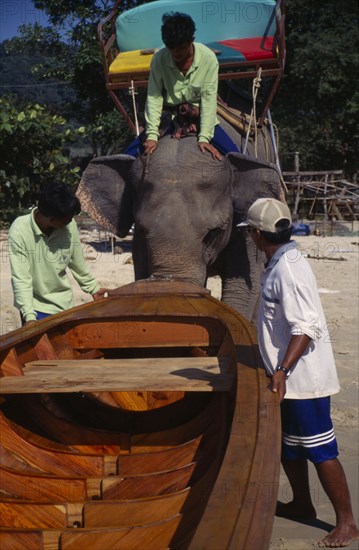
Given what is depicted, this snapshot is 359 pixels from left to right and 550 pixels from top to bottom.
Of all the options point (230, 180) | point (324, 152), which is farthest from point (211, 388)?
point (324, 152)

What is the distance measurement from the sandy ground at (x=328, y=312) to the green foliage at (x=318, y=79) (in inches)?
155

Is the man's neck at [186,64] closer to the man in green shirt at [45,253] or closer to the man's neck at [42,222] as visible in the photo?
the man in green shirt at [45,253]

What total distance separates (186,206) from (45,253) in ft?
4.19

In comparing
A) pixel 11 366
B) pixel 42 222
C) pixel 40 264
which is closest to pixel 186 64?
pixel 42 222

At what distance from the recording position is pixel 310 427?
3.74 metres

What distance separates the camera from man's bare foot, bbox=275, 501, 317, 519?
4148 mm

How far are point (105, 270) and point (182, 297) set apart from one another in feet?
27.6

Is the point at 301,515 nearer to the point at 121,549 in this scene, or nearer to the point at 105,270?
the point at 121,549

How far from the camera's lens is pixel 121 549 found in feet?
9.80

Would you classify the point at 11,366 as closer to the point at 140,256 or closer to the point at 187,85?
the point at 140,256

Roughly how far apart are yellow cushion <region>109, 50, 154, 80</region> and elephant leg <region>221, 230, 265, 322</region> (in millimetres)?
2033

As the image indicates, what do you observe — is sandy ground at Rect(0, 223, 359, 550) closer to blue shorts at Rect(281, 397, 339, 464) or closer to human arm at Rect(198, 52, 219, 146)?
blue shorts at Rect(281, 397, 339, 464)

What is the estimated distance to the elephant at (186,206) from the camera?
225 inches

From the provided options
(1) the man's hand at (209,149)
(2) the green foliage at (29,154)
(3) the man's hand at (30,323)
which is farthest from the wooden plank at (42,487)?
(2) the green foliage at (29,154)
